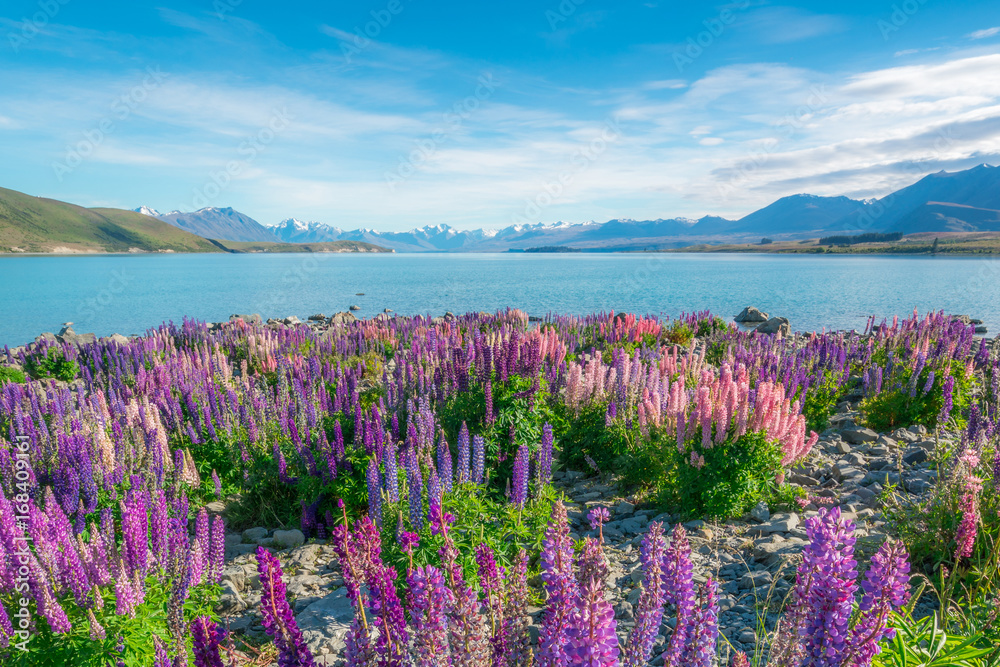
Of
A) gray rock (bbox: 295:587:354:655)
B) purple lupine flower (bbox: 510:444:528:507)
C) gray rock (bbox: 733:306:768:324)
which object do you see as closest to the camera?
gray rock (bbox: 295:587:354:655)

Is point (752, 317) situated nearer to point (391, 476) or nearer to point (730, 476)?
point (730, 476)

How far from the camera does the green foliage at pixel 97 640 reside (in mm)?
3592

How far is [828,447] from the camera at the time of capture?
9320mm

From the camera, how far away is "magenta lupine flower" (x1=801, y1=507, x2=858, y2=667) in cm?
205

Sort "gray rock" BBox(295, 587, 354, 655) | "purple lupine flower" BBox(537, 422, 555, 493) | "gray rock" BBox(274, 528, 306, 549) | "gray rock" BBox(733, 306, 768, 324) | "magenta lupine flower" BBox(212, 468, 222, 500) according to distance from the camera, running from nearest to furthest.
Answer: "gray rock" BBox(295, 587, 354, 655) < "purple lupine flower" BBox(537, 422, 555, 493) < "gray rock" BBox(274, 528, 306, 549) < "magenta lupine flower" BBox(212, 468, 222, 500) < "gray rock" BBox(733, 306, 768, 324)

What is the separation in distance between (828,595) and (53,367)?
21.0m

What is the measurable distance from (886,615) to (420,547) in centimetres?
366

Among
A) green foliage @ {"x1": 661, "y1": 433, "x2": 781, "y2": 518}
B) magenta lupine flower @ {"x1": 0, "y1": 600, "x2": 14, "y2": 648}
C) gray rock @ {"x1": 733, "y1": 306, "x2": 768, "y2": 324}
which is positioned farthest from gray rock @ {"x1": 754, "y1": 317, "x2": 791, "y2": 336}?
magenta lupine flower @ {"x1": 0, "y1": 600, "x2": 14, "y2": 648}

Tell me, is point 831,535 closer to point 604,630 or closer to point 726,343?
point 604,630

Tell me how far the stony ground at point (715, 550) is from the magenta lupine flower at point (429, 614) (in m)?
2.63

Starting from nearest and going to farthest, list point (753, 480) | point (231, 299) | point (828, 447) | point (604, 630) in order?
point (604, 630) < point (753, 480) < point (828, 447) < point (231, 299)

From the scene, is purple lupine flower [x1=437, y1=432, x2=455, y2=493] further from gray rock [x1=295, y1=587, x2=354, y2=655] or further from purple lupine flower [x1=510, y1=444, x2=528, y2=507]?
gray rock [x1=295, y1=587, x2=354, y2=655]

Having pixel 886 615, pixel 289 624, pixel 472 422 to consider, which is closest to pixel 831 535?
pixel 886 615

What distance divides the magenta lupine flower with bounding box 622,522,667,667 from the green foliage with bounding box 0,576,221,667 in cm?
307
